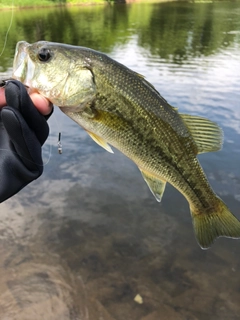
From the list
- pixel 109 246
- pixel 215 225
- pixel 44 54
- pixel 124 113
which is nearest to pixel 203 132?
pixel 124 113

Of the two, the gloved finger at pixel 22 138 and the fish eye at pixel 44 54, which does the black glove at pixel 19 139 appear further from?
the fish eye at pixel 44 54

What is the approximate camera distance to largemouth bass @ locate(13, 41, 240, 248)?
2.72 metres

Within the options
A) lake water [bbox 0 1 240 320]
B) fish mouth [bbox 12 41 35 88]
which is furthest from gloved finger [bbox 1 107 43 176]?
lake water [bbox 0 1 240 320]

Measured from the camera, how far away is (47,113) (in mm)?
2871

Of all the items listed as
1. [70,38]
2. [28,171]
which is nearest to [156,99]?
[28,171]

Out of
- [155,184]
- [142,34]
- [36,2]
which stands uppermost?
[36,2]

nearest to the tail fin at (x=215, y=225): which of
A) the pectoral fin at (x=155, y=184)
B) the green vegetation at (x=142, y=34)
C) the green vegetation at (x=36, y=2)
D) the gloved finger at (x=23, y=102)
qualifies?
the pectoral fin at (x=155, y=184)

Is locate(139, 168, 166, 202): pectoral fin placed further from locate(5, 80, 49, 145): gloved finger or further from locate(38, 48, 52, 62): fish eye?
locate(38, 48, 52, 62): fish eye

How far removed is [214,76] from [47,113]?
14.8 m

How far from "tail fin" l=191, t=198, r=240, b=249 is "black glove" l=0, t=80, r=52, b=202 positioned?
1818 millimetres

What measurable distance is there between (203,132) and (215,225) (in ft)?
3.40

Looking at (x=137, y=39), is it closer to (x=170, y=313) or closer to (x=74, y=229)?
(x=74, y=229)

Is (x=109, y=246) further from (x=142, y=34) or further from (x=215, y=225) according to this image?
(x=142, y=34)

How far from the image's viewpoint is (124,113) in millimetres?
2850
